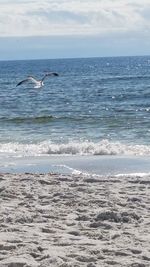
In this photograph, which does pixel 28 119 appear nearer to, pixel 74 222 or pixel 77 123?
pixel 77 123

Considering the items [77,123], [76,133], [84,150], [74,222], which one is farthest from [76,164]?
[77,123]

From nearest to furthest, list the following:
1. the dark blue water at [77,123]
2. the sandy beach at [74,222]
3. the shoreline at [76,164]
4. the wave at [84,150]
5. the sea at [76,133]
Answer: the sandy beach at [74,222]
the shoreline at [76,164]
the sea at [76,133]
the wave at [84,150]
the dark blue water at [77,123]

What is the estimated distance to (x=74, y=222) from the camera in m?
7.72

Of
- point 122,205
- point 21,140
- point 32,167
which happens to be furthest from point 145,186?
point 21,140

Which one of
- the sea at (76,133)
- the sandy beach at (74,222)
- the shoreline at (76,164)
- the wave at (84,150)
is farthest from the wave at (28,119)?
the sandy beach at (74,222)

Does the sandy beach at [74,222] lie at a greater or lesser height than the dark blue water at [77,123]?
lesser

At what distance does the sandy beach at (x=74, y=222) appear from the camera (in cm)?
627

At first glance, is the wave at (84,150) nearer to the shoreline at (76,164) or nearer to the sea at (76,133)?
the sea at (76,133)

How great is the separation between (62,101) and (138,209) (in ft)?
86.3

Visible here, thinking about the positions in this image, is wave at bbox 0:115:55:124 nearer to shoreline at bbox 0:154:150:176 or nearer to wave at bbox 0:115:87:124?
wave at bbox 0:115:87:124

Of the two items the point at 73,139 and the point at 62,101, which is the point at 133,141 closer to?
the point at 73,139

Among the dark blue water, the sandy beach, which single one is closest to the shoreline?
the dark blue water

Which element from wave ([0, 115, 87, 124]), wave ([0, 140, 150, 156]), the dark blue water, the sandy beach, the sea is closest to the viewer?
the sandy beach

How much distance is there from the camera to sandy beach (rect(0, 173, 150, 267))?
627 cm
